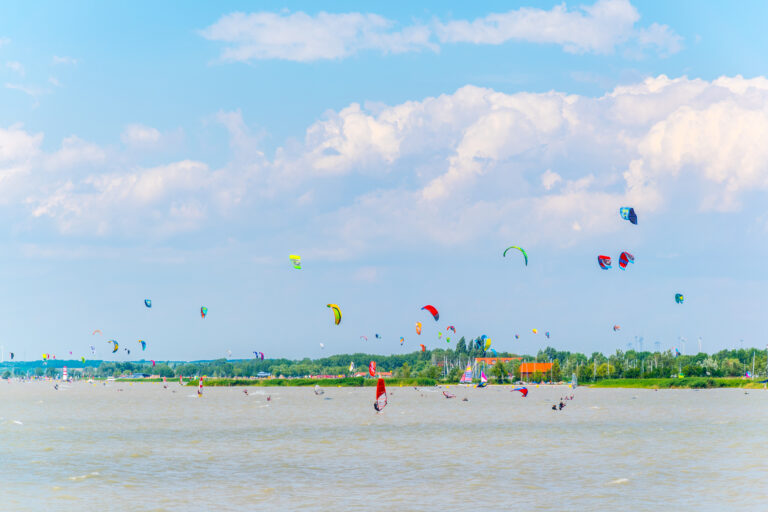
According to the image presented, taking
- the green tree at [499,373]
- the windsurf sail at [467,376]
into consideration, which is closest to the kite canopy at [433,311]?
the windsurf sail at [467,376]

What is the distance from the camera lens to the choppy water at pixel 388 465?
23781 mm

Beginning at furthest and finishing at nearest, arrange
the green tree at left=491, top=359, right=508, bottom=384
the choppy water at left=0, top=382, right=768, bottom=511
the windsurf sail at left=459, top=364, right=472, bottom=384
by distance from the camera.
Result: 1. the green tree at left=491, top=359, right=508, bottom=384
2. the windsurf sail at left=459, top=364, right=472, bottom=384
3. the choppy water at left=0, top=382, right=768, bottom=511

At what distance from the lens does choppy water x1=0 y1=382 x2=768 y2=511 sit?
23781 mm

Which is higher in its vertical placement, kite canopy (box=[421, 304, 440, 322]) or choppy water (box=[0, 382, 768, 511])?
kite canopy (box=[421, 304, 440, 322])

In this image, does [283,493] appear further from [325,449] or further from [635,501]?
[325,449]

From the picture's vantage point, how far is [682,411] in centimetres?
6894

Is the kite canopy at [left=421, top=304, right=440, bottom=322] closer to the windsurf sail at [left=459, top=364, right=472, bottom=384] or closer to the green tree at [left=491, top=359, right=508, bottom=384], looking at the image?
the windsurf sail at [left=459, top=364, right=472, bottom=384]

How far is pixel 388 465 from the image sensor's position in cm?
3175

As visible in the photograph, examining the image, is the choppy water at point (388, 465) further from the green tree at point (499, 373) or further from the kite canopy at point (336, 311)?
the green tree at point (499, 373)

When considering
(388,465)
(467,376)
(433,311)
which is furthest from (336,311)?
A: (467,376)

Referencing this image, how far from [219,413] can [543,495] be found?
162 ft

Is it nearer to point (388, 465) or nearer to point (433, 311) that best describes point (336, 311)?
point (433, 311)

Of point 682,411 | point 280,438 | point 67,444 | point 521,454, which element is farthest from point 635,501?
point 682,411

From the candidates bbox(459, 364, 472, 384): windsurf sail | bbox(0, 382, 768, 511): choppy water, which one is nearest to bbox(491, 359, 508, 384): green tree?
bbox(459, 364, 472, 384): windsurf sail
